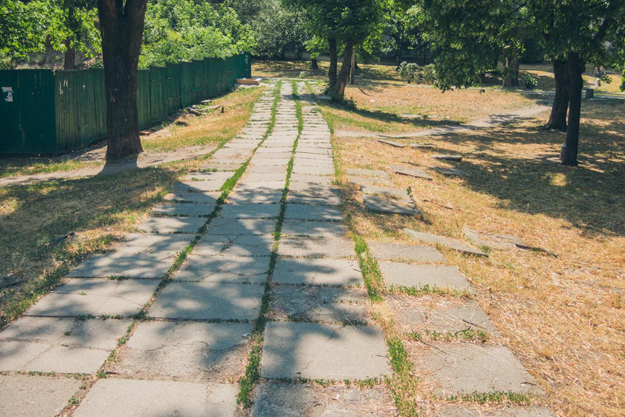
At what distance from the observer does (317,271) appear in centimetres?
480

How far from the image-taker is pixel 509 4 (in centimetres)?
1180

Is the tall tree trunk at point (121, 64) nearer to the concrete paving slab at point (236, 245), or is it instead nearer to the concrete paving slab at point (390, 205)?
the concrete paving slab at point (390, 205)

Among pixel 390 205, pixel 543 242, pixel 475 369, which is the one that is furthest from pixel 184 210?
pixel 543 242

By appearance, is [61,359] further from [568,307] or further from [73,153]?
[73,153]

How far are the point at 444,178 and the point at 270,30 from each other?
3520 cm

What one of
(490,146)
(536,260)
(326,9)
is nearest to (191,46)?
(326,9)

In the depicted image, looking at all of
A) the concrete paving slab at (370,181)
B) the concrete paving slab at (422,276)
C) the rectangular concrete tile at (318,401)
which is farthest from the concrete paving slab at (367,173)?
the rectangular concrete tile at (318,401)

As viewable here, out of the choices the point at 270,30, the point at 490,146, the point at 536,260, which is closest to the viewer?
the point at 536,260

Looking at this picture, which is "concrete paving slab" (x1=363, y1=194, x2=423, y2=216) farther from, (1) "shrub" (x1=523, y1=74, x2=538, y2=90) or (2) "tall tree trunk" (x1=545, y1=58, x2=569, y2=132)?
(1) "shrub" (x1=523, y1=74, x2=538, y2=90)

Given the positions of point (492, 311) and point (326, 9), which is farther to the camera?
point (326, 9)

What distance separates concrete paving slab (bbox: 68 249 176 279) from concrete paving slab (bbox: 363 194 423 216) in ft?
10.1

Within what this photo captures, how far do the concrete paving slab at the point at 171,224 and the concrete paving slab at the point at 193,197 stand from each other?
0.73 metres

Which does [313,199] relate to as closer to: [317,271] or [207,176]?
[207,176]

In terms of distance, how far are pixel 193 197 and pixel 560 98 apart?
15.4 meters
